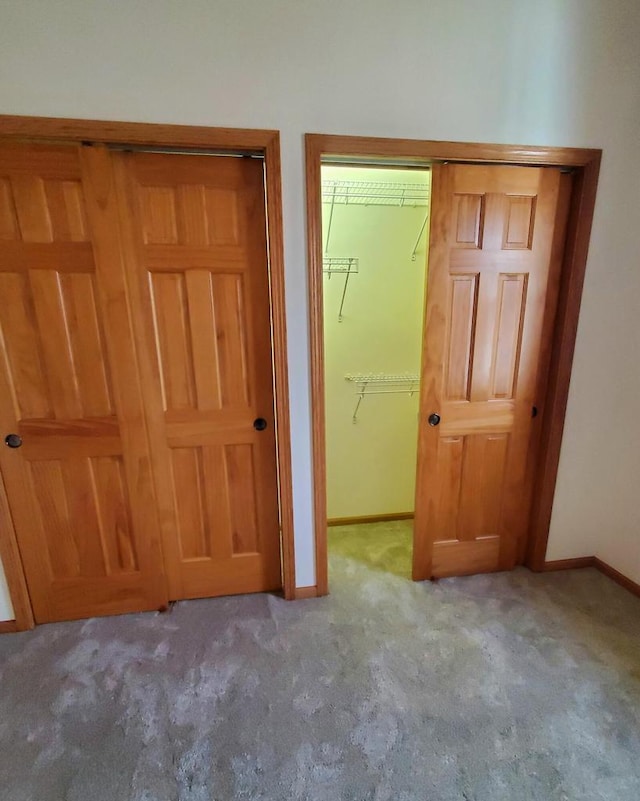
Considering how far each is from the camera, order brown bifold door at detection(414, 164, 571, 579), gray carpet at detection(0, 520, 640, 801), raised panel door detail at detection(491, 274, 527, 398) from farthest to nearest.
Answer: raised panel door detail at detection(491, 274, 527, 398)
brown bifold door at detection(414, 164, 571, 579)
gray carpet at detection(0, 520, 640, 801)

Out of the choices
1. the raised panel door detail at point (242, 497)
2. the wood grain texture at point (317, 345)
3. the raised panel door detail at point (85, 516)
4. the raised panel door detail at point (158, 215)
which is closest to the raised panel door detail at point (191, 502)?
the raised panel door detail at point (242, 497)

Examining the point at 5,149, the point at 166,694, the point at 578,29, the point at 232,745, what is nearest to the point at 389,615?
the point at 232,745

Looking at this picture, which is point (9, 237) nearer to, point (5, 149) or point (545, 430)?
point (5, 149)

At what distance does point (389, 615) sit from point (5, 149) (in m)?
2.66

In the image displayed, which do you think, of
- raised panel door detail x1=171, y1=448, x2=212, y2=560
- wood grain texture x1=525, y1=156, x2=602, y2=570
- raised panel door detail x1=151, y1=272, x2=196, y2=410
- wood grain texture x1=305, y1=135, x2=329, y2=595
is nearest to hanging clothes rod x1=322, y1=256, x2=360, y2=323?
wood grain texture x1=305, y1=135, x2=329, y2=595

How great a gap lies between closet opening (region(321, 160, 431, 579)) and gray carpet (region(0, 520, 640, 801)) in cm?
49

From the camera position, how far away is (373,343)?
8.58 feet

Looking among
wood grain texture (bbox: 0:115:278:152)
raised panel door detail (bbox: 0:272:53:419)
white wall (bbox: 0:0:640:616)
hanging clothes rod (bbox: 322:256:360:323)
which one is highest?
white wall (bbox: 0:0:640:616)

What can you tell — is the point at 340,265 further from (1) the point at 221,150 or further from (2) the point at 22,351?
(2) the point at 22,351

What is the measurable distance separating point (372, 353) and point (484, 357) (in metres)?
0.81

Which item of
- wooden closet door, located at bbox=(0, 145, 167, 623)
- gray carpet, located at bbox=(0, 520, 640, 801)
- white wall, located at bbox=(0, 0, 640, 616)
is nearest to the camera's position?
gray carpet, located at bbox=(0, 520, 640, 801)

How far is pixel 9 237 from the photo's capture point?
157 cm

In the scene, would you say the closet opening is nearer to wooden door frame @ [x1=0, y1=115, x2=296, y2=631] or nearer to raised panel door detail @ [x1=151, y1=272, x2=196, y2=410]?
wooden door frame @ [x1=0, y1=115, x2=296, y2=631]

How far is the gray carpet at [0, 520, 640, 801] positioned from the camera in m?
1.26
